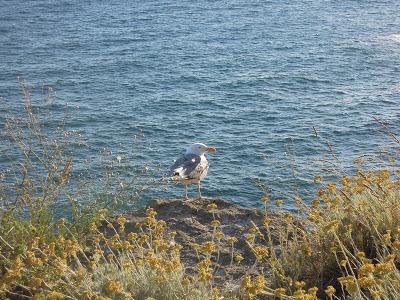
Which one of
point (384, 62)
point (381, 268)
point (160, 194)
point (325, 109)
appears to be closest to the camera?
point (381, 268)

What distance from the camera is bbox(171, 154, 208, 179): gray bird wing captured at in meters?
10.9

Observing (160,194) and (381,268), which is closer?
(381,268)

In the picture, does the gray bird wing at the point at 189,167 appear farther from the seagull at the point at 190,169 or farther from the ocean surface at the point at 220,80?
the ocean surface at the point at 220,80

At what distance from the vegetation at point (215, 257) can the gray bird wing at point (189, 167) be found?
327 centimetres

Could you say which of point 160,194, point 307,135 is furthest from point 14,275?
point 307,135

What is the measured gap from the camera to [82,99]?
66.8 ft

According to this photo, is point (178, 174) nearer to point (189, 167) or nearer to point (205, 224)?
point (189, 167)

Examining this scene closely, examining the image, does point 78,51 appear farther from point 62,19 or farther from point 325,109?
point 325,109

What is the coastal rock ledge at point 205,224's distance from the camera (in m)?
6.82

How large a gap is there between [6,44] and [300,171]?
52.3 feet

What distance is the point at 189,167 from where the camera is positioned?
36.5ft

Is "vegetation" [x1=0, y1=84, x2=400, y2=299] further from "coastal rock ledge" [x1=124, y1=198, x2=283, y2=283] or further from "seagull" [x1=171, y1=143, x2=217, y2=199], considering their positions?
"seagull" [x1=171, y1=143, x2=217, y2=199]

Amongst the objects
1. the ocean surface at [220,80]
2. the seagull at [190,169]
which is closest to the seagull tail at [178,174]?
the seagull at [190,169]

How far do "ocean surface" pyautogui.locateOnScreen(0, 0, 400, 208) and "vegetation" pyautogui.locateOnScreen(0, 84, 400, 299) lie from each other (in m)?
5.34
